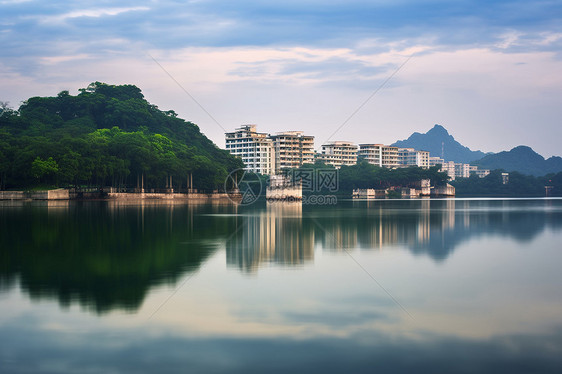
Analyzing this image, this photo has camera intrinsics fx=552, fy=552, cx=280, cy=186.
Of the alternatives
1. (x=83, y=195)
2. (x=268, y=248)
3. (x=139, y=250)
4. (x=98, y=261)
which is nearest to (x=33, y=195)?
(x=83, y=195)

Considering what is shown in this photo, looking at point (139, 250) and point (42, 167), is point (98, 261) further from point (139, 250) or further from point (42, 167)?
point (42, 167)

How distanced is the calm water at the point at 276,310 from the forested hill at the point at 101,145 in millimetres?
60360

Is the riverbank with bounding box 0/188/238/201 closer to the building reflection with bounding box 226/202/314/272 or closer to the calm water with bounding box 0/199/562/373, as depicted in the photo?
the building reflection with bounding box 226/202/314/272

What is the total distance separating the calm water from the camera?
748 cm

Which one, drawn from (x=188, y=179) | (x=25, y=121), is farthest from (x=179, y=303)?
(x=25, y=121)

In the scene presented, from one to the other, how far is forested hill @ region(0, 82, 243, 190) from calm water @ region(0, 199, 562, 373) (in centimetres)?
6036

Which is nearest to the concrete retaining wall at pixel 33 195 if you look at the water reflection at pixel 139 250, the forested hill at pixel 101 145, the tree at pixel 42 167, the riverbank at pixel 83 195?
the riverbank at pixel 83 195

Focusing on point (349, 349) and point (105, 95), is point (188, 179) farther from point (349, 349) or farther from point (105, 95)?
point (349, 349)

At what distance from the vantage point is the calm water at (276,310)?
24.5 ft

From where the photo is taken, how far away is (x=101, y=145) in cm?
8775

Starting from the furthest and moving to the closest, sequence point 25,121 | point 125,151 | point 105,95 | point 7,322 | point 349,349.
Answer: point 105,95
point 25,121
point 125,151
point 7,322
point 349,349

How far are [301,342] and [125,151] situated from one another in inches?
3398

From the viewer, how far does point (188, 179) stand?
112 m

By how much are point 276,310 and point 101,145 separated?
83.0 meters
